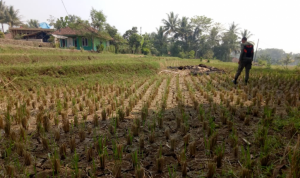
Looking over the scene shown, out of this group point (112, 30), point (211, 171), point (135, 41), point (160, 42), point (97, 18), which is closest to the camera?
point (211, 171)

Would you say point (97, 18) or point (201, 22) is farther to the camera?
point (201, 22)

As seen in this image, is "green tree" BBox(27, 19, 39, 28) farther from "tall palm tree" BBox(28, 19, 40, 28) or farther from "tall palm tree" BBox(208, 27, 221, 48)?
"tall palm tree" BBox(208, 27, 221, 48)

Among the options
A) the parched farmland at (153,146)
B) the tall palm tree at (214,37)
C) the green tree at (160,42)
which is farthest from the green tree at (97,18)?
the tall palm tree at (214,37)

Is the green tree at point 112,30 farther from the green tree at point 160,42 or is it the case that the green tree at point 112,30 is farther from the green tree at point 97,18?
the green tree at point 160,42

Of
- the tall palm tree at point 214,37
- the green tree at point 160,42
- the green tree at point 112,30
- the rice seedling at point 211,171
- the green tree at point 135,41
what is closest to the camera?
the rice seedling at point 211,171

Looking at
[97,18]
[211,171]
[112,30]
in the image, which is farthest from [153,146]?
[112,30]

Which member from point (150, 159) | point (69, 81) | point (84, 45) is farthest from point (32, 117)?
point (84, 45)

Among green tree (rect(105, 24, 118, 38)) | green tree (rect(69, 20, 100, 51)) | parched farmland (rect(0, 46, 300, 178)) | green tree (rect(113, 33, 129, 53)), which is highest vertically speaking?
green tree (rect(105, 24, 118, 38))

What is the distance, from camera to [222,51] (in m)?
42.3

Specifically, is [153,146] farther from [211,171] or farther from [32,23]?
[32,23]

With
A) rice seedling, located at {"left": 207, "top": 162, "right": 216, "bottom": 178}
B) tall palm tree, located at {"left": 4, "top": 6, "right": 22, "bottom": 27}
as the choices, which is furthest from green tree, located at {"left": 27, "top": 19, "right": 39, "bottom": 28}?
rice seedling, located at {"left": 207, "top": 162, "right": 216, "bottom": 178}

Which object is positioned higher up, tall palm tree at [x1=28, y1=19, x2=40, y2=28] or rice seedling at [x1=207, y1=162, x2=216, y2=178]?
tall palm tree at [x1=28, y1=19, x2=40, y2=28]

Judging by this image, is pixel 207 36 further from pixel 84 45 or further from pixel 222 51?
pixel 84 45

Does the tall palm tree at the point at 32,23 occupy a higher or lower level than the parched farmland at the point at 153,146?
higher
